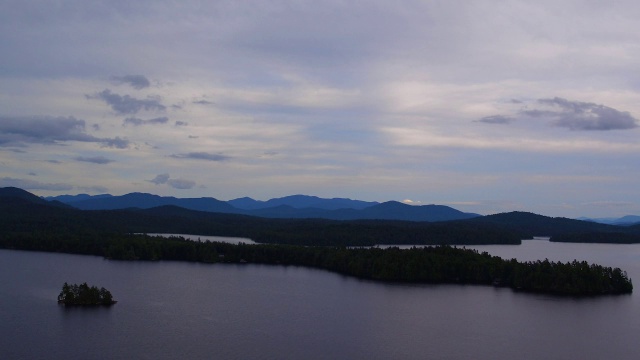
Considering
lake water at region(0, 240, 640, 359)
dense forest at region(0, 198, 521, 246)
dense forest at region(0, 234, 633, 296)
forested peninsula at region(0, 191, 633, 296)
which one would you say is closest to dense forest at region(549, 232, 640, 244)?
dense forest at region(0, 198, 521, 246)

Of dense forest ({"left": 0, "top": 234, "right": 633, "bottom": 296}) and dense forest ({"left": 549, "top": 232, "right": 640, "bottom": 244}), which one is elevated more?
dense forest ({"left": 549, "top": 232, "right": 640, "bottom": 244})

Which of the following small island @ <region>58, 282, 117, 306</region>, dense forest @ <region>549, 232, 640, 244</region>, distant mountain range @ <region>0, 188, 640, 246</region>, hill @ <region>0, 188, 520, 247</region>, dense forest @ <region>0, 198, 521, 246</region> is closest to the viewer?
small island @ <region>58, 282, 117, 306</region>

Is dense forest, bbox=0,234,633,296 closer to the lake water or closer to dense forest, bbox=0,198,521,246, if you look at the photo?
the lake water

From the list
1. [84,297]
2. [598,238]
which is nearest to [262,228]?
[598,238]

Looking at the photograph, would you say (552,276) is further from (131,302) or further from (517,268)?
(131,302)

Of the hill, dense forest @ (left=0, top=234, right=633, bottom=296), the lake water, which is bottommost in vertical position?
the lake water

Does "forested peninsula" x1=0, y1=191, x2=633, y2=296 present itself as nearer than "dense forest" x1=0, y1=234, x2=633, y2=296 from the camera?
No

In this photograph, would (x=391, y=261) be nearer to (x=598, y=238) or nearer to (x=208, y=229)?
(x=208, y=229)
